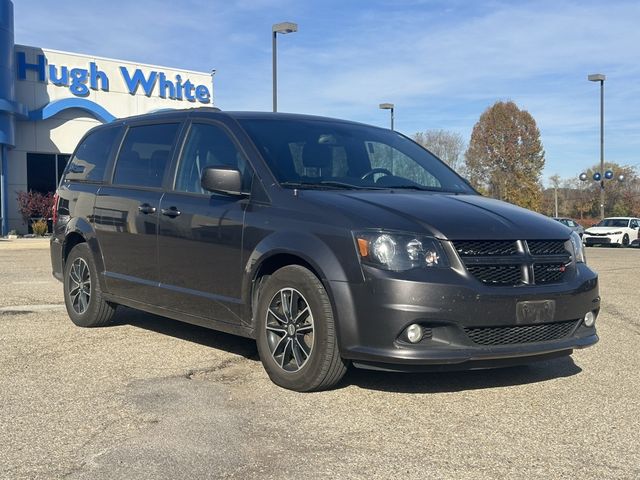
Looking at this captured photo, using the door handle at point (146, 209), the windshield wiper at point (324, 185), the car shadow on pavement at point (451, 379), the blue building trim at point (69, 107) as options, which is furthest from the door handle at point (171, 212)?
the blue building trim at point (69, 107)

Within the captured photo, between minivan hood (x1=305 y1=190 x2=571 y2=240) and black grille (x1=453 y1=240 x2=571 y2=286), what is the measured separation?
0.14 feet

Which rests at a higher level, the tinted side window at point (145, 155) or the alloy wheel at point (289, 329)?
the tinted side window at point (145, 155)

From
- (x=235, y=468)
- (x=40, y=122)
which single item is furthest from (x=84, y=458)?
(x=40, y=122)

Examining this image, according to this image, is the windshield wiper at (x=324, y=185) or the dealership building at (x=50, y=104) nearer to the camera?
the windshield wiper at (x=324, y=185)

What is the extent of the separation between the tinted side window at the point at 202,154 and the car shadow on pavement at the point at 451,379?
70.9 inches

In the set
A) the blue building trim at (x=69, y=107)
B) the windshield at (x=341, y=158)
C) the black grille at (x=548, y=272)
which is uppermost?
the blue building trim at (x=69, y=107)

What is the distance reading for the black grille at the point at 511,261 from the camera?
4344 millimetres

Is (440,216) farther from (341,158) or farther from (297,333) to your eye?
(341,158)

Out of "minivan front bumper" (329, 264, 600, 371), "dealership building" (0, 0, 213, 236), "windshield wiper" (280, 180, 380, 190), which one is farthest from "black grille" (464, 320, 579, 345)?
"dealership building" (0, 0, 213, 236)

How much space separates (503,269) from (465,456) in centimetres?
128

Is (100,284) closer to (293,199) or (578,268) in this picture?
(293,199)

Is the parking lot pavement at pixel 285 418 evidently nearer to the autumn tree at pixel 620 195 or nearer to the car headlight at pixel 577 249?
the car headlight at pixel 577 249

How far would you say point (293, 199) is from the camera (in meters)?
4.86

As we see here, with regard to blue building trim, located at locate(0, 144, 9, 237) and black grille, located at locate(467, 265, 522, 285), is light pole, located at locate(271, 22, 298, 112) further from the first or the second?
black grille, located at locate(467, 265, 522, 285)
